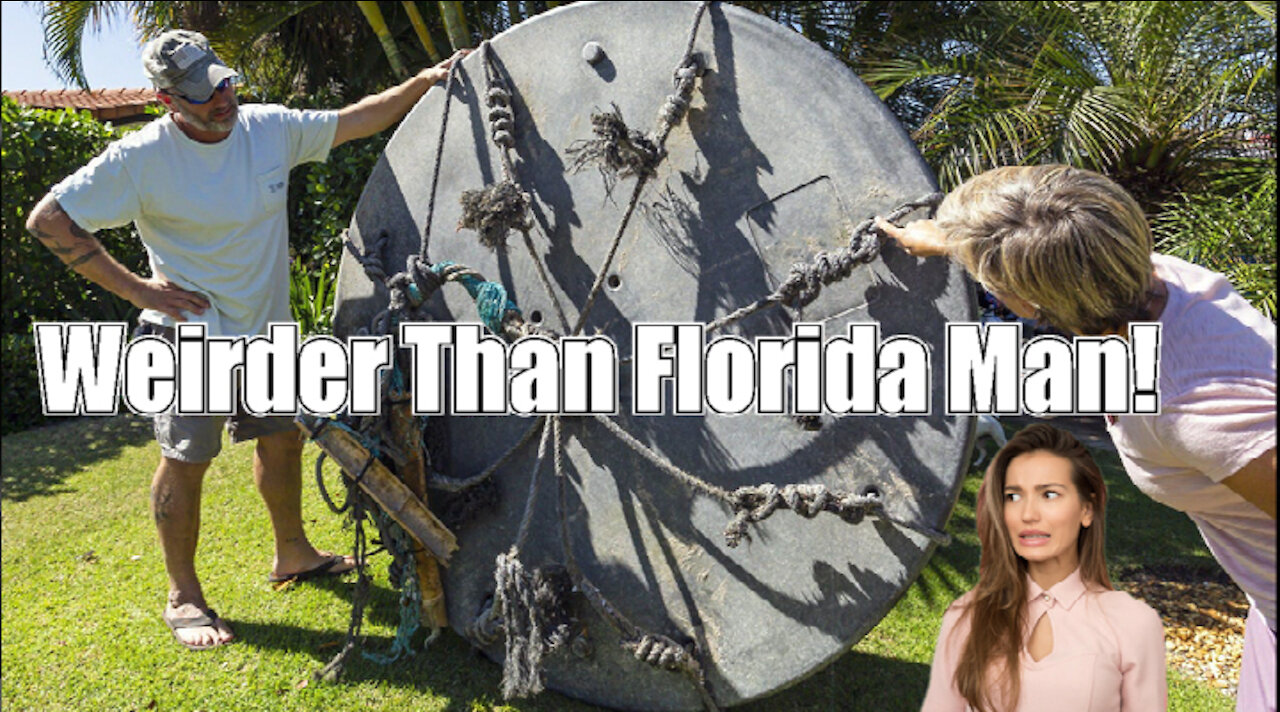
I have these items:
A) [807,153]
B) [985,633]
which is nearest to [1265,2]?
[807,153]

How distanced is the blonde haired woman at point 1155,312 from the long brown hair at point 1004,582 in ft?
0.35

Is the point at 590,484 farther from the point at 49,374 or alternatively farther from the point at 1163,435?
the point at 49,374

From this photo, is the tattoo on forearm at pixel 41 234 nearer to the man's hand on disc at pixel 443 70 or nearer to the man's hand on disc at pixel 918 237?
the man's hand on disc at pixel 443 70

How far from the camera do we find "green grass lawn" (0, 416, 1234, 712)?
307cm

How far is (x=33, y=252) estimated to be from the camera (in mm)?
7473

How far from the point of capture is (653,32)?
2.72 meters

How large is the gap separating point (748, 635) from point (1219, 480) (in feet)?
4.43

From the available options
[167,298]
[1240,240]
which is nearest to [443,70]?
[167,298]

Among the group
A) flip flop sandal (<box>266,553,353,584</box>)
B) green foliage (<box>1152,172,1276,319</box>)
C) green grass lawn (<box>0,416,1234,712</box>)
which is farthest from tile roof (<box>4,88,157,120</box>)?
green foliage (<box>1152,172,1276,319</box>)

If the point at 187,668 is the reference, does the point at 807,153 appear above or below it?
above

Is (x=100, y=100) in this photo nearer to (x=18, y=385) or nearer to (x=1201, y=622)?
(x=18, y=385)

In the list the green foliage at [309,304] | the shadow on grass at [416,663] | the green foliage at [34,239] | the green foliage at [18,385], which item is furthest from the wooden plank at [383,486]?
the green foliage at [34,239]

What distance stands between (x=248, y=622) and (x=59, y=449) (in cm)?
333

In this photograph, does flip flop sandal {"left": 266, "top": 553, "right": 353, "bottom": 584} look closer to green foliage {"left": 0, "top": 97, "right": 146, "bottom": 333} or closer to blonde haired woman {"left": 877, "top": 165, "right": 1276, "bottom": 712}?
blonde haired woman {"left": 877, "top": 165, "right": 1276, "bottom": 712}
